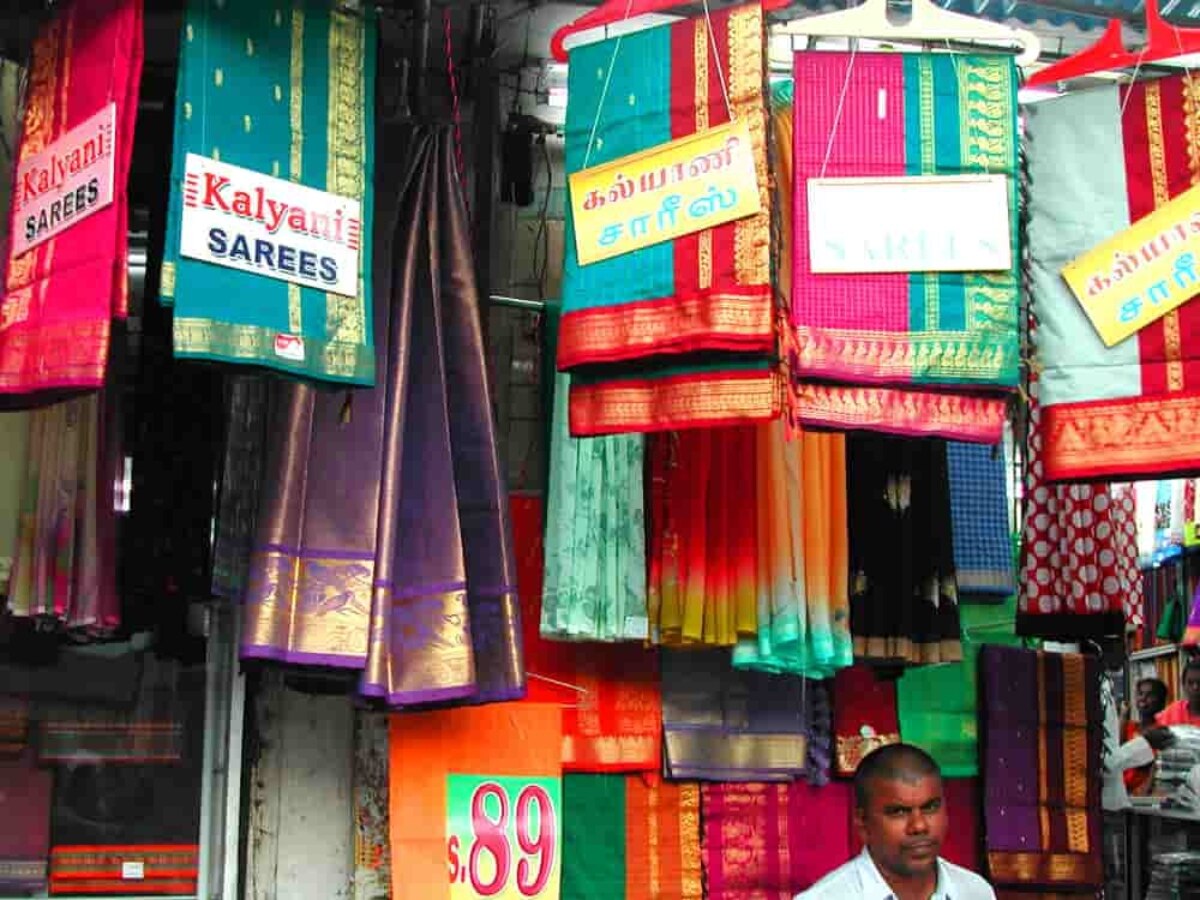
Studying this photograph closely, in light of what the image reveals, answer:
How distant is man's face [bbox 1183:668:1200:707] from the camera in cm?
759

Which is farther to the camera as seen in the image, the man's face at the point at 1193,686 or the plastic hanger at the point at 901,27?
the man's face at the point at 1193,686

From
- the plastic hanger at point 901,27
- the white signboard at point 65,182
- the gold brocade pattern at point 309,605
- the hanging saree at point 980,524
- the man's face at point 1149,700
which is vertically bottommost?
the man's face at point 1149,700

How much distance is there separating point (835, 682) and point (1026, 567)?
84cm

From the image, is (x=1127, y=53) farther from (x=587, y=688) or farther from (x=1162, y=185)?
(x=587, y=688)

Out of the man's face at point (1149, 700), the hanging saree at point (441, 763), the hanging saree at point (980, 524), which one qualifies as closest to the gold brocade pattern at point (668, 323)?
the hanging saree at point (441, 763)

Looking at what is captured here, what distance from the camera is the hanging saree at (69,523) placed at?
405 cm

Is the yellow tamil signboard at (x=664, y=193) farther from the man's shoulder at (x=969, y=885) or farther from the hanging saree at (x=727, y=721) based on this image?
the man's shoulder at (x=969, y=885)

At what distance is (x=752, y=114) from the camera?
11.4ft

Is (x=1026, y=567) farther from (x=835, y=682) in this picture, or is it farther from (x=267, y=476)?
(x=267, y=476)

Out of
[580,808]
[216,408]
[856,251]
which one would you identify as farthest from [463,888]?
[856,251]

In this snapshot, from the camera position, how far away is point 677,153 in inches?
139

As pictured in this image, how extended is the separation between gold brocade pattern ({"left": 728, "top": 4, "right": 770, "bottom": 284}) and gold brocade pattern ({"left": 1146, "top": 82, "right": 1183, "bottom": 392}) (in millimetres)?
897

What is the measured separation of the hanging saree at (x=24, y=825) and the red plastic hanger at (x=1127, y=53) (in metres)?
3.20

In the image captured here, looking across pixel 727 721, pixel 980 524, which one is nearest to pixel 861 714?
pixel 727 721
